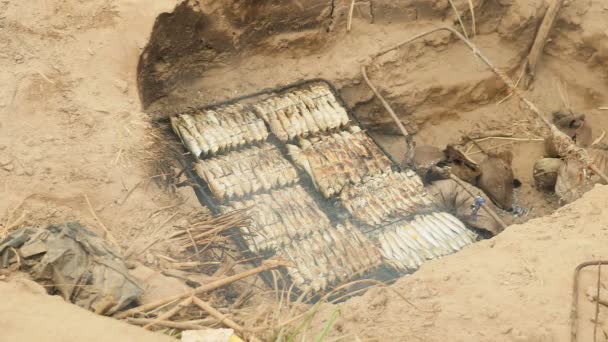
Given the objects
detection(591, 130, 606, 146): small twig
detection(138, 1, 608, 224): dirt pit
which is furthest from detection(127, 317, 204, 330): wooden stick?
detection(591, 130, 606, 146): small twig

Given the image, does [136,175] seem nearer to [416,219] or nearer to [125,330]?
[125,330]

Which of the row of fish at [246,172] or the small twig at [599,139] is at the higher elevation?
the row of fish at [246,172]

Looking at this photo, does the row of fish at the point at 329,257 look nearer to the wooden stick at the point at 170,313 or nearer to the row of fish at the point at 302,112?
the row of fish at the point at 302,112

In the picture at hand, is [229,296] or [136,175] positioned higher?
[136,175]

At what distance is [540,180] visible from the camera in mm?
7141

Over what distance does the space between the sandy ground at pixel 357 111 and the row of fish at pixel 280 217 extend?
22.9 inches

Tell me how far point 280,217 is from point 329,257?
58 centimetres

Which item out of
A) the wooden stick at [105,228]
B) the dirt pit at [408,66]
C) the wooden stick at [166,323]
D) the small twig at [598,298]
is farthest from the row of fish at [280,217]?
the small twig at [598,298]

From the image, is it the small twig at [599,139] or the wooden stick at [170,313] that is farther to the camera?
the small twig at [599,139]

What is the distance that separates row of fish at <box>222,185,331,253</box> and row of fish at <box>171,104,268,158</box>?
64 cm

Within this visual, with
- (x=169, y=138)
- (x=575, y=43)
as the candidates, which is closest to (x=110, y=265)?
(x=169, y=138)

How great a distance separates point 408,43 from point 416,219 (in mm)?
2286

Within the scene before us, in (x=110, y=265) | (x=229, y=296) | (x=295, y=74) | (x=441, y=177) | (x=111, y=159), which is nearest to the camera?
(x=110, y=265)

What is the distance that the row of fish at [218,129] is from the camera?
6031mm
